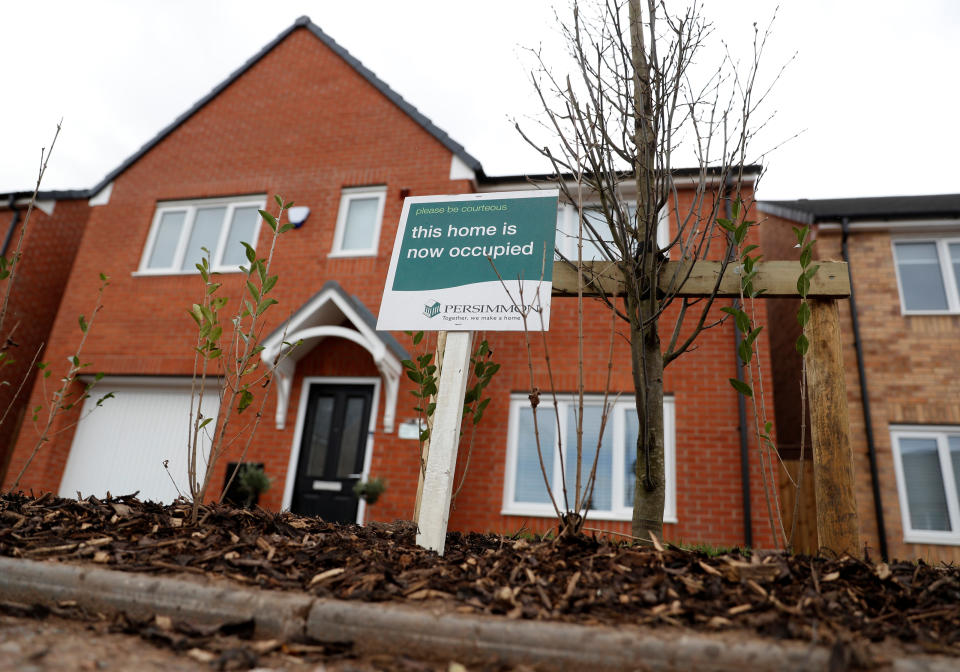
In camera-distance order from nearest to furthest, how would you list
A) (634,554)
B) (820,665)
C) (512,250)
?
1. (820,665)
2. (634,554)
3. (512,250)

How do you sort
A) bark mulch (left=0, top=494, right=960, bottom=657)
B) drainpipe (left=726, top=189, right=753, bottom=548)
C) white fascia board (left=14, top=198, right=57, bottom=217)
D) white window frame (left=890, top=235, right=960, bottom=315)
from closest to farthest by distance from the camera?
bark mulch (left=0, top=494, right=960, bottom=657) → drainpipe (left=726, top=189, right=753, bottom=548) → white window frame (left=890, top=235, right=960, bottom=315) → white fascia board (left=14, top=198, right=57, bottom=217)

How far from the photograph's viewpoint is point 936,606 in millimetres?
2697

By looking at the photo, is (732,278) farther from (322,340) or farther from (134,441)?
(134,441)

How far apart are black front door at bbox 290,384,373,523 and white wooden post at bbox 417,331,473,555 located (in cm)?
507

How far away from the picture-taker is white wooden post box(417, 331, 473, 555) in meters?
3.67

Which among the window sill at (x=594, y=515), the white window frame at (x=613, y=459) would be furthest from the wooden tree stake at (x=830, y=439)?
the window sill at (x=594, y=515)

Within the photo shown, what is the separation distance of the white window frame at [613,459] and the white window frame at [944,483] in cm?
373

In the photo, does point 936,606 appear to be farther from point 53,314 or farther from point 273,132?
point 53,314

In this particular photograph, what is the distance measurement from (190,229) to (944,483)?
42.2 feet

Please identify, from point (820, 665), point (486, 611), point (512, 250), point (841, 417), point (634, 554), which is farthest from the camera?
point (512, 250)

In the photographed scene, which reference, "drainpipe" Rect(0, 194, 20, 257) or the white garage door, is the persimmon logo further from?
"drainpipe" Rect(0, 194, 20, 257)

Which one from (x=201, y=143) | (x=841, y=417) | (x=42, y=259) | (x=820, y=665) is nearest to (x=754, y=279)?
(x=841, y=417)

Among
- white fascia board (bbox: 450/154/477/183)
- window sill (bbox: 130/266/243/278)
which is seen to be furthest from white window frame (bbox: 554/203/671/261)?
window sill (bbox: 130/266/243/278)

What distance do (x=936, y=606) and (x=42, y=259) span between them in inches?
545
